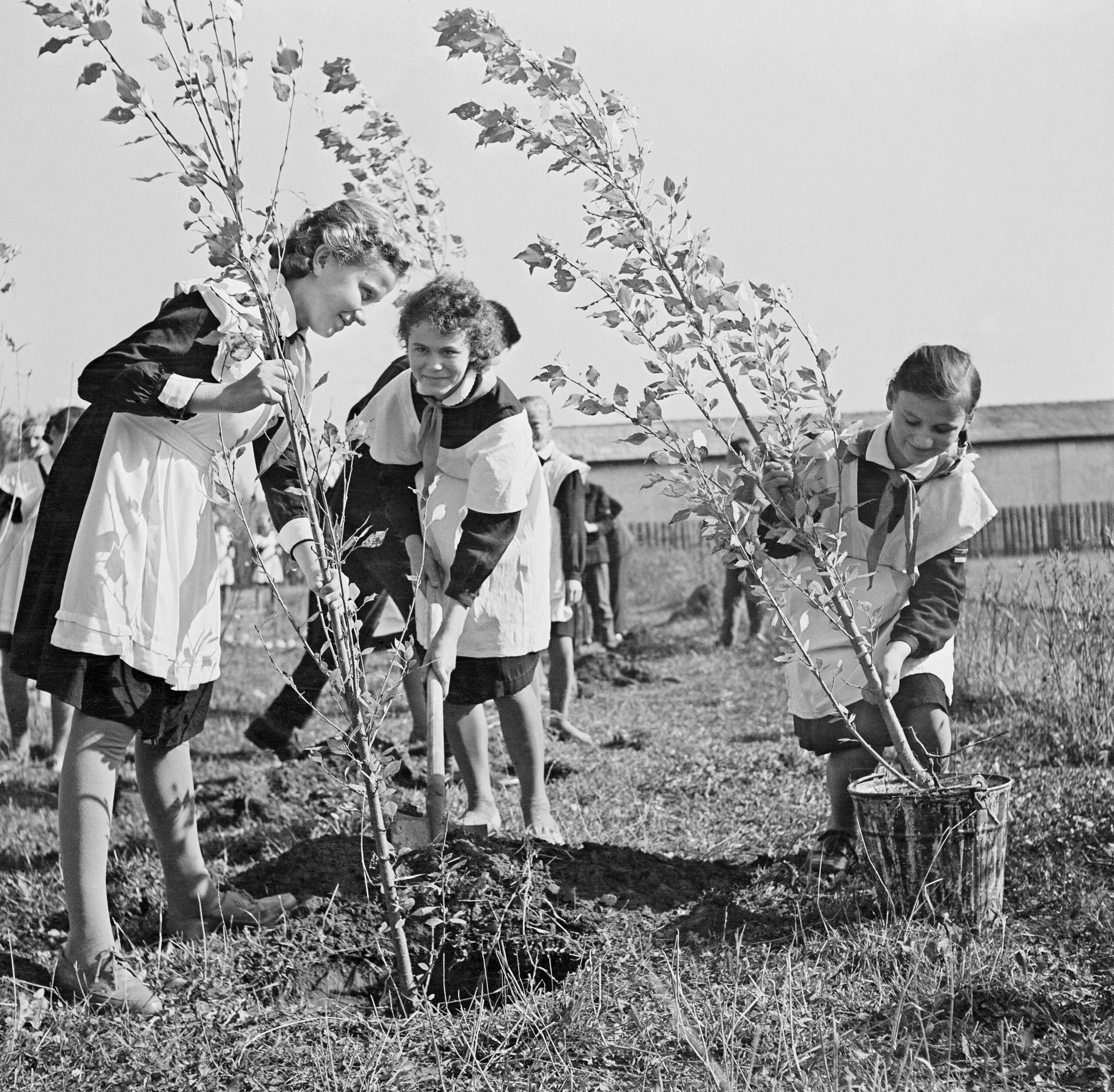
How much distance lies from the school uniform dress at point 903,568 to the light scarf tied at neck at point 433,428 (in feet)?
3.10

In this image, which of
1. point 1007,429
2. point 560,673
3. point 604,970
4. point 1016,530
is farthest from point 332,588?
point 1007,429

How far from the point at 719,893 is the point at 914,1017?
2.92 feet

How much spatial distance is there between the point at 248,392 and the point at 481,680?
1.53 m

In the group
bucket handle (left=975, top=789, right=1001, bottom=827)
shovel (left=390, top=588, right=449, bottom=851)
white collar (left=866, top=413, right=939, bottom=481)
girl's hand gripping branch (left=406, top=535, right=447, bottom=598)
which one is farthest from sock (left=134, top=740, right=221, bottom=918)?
white collar (left=866, top=413, right=939, bottom=481)

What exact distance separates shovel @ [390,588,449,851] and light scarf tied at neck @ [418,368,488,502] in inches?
26.0

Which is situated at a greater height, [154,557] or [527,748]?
[154,557]

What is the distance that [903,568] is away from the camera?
3135 mm

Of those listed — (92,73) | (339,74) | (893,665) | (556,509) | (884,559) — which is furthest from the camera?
(556,509)

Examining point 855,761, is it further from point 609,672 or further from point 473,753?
point 609,672

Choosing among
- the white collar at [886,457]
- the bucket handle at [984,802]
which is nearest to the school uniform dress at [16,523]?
A: the white collar at [886,457]

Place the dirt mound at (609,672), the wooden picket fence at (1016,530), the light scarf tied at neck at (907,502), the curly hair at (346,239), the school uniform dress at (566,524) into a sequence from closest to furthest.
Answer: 1. the curly hair at (346,239)
2. the light scarf tied at neck at (907,502)
3. the school uniform dress at (566,524)
4. the dirt mound at (609,672)
5. the wooden picket fence at (1016,530)

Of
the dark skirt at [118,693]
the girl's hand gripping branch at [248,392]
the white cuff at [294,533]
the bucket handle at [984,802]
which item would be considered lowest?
the bucket handle at [984,802]

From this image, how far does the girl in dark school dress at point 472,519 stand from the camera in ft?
10.3

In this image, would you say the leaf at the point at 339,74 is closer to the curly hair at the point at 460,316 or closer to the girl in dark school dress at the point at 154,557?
the curly hair at the point at 460,316
